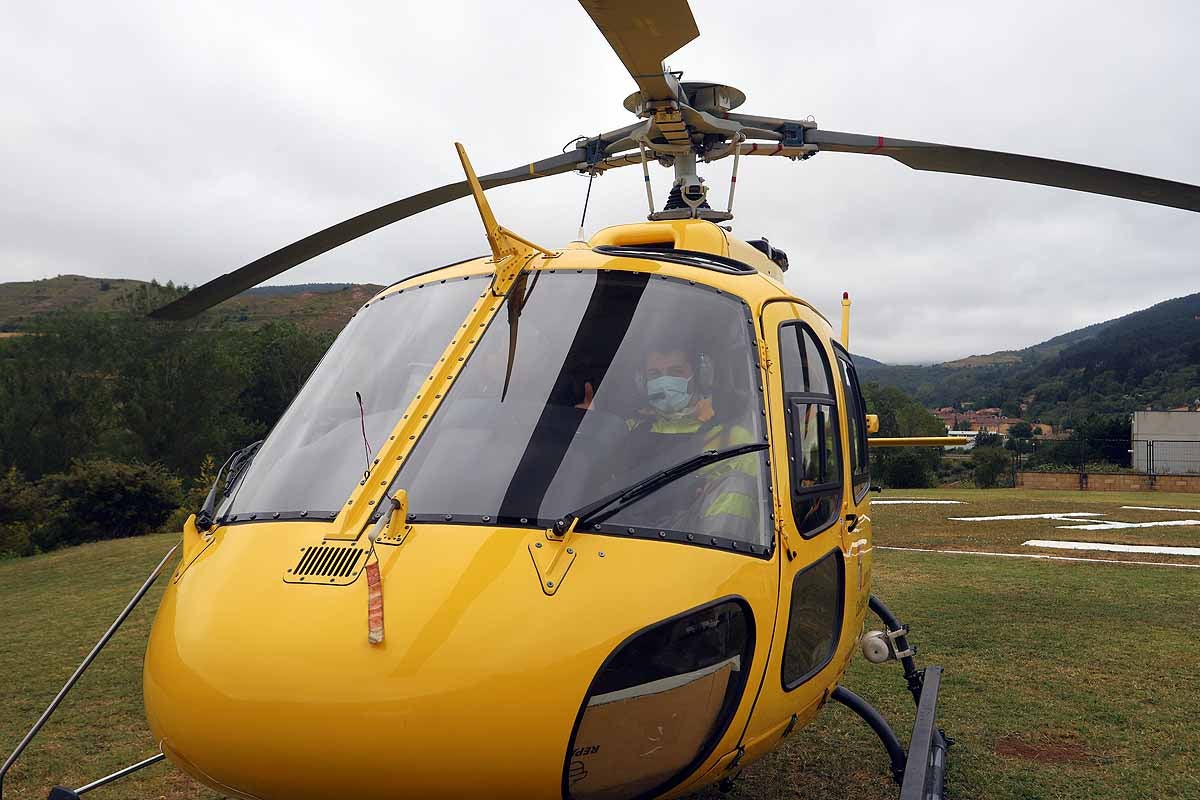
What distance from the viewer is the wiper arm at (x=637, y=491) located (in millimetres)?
2324

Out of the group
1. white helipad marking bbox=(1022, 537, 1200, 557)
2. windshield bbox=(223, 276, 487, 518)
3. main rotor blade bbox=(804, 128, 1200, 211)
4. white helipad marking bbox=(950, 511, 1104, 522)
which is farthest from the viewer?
white helipad marking bbox=(950, 511, 1104, 522)

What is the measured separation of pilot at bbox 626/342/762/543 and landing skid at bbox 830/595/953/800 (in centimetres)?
96

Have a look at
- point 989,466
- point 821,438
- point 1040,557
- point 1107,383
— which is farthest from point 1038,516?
point 1107,383

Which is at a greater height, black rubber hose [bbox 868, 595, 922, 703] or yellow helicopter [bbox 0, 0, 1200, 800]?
yellow helicopter [bbox 0, 0, 1200, 800]

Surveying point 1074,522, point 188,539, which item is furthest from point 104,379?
point 188,539

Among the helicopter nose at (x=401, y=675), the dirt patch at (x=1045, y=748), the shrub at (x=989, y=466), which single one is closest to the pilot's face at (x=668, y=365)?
the helicopter nose at (x=401, y=675)

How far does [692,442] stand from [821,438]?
32.7 inches

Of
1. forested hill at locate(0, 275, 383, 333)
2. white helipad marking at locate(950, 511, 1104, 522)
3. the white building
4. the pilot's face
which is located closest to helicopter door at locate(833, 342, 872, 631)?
the pilot's face

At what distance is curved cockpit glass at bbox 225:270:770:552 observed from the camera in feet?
8.18

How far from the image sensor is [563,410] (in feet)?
8.94

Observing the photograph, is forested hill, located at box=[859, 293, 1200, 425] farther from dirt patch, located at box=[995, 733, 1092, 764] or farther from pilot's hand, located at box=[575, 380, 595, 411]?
pilot's hand, located at box=[575, 380, 595, 411]

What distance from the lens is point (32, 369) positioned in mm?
35250

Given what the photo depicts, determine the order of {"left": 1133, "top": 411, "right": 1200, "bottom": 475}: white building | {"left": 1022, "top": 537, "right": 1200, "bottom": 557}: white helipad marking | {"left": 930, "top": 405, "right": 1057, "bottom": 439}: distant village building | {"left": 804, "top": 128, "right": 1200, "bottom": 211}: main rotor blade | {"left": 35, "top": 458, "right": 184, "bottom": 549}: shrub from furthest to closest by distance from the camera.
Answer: {"left": 930, "top": 405, "right": 1057, "bottom": 439}: distant village building, {"left": 1133, "top": 411, "right": 1200, "bottom": 475}: white building, {"left": 35, "top": 458, "right": 184, "bottom": 549}: shrub, {"left": 1022, "top": 537, "right": 1200, "bottom": 557}: white helipad marking, {"left": 804, "top": 128, "right": 1200, "bottom": 211}: main rotor blade

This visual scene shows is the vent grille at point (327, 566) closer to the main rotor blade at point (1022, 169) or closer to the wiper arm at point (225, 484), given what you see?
the wiper arm at point (225, 484)
